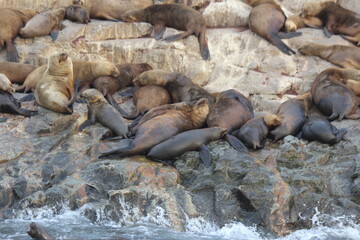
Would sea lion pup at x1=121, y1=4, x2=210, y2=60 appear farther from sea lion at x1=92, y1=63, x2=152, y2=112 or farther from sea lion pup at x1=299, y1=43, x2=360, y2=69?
sea lion pup at x1=299, y1=43, x2=360, y2=69

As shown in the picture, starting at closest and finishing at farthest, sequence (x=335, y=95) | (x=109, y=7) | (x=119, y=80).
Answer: (x=335, y=95) < (x=119, y=80) < (x=109, y=7)

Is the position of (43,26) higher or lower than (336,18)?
Result: lower

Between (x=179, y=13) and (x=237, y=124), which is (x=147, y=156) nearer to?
(x=237, y=124)

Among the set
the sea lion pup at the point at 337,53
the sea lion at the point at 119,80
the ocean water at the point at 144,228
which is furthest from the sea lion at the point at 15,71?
the sea lion pup at the point at 337,53

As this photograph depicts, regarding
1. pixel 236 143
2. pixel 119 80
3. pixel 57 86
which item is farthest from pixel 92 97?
pixel 236 143

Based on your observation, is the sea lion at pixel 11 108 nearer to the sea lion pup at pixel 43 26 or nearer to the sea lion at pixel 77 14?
the sea lion pup at pixel 43 26

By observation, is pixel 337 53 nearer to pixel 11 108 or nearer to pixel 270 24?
pixel 270 24

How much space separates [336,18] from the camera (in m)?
12.1

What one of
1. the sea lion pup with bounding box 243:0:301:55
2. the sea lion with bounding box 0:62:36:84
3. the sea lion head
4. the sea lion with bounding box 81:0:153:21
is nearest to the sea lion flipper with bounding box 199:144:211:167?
the sea lion head

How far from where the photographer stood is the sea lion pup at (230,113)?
29.2 feet

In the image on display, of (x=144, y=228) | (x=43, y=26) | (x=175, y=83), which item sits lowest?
(x=175, y=83)

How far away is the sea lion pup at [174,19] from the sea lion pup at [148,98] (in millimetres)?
1355

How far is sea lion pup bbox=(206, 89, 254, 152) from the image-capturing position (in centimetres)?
890

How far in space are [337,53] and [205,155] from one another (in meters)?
4.24
